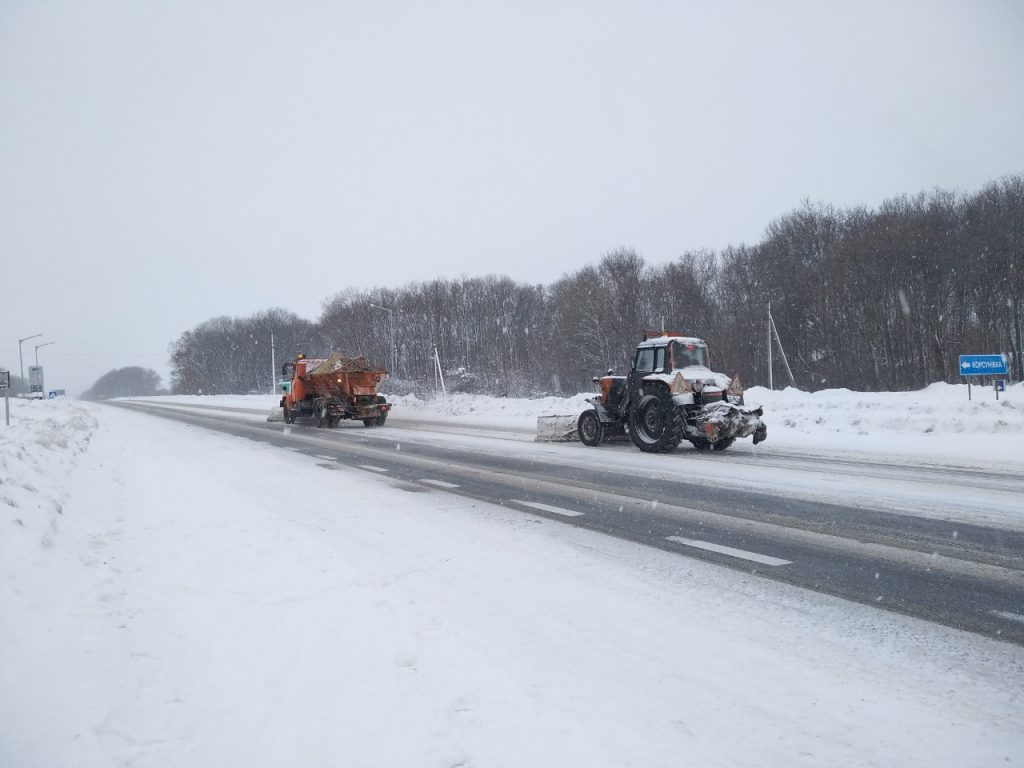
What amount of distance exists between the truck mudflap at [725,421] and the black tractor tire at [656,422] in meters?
0.47

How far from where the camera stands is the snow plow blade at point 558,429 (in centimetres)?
1577

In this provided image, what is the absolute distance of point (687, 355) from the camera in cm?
1361

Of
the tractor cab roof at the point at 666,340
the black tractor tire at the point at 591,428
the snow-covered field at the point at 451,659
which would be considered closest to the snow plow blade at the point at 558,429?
the black tractor tire at the point at 591,428

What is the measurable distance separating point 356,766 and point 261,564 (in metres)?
3.27

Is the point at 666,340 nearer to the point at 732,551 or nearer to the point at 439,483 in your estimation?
the point at 439,483

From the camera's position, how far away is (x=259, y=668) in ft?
11.5

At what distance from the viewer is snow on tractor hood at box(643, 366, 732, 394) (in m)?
12.8

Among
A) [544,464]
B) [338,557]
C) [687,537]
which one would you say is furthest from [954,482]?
[338,557]

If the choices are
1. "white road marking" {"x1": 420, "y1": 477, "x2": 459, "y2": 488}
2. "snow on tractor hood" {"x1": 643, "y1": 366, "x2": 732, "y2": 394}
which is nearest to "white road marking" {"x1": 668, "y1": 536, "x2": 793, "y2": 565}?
"white road marking" {"x1": 420, "y1": 477, "x2": 459, "y2": 488}

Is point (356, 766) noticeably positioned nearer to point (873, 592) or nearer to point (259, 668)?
point (259, 668)

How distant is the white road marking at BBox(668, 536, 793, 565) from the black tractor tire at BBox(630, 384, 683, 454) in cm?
688

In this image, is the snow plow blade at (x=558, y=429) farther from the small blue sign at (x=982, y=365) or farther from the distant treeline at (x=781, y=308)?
the distant treeline at (x=781, y=308)

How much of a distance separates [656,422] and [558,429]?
3280mm

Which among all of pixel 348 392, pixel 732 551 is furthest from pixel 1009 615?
pixel 348 392
